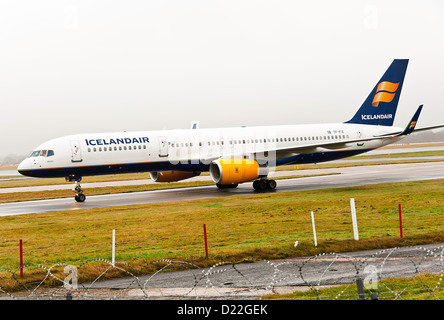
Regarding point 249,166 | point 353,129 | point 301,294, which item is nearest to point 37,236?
point 301,294

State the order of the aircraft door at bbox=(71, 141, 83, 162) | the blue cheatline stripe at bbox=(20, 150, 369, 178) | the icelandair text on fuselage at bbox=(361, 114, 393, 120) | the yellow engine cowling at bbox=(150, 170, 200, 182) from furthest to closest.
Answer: the icelandair text on fuselage at bbox=(361, 114, 393, 120) → the yellow engine cowling at bbox=(150, 170, 200, 182) → the aircraft door at bbox=(71, 141, 83, 162) → the blue cheatline stripe at bbox=(20, 150, 369, 178)

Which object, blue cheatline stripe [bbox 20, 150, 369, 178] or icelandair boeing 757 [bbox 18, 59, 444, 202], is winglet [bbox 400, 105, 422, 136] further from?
blue cheatline stripe [bbox 20, 150, 369, 178]

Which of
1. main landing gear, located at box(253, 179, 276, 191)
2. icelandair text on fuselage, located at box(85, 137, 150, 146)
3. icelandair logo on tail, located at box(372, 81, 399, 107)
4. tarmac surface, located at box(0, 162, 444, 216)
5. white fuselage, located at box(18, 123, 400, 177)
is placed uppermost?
icelandair logo on tail, located at box(372, 81, 399, 107)

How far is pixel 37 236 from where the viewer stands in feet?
69.5

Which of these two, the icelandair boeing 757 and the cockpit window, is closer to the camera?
the cockpit window

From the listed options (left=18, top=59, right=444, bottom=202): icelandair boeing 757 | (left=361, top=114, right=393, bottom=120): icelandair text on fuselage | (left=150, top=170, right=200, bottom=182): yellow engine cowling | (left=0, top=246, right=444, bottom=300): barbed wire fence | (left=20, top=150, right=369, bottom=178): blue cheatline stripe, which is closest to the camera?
(left=0, top=246, right=444, bottom=300): barbed wire fence

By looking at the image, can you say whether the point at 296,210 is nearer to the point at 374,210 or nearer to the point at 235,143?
the point at 374,210

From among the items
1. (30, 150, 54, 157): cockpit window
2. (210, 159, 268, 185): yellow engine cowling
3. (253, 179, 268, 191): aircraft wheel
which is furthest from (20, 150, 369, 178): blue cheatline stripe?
(210, 159, 268, 185): yellow engine cowling

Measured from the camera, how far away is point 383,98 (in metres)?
43.0

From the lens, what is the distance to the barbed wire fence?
11.1 metres

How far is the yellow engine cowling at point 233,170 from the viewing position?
108 feet

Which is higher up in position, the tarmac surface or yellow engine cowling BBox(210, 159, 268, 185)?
yellow engine cowling BBox(210, 159, 268, 185)

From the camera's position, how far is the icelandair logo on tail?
141 ft

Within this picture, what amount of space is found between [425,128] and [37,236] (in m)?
28.2
